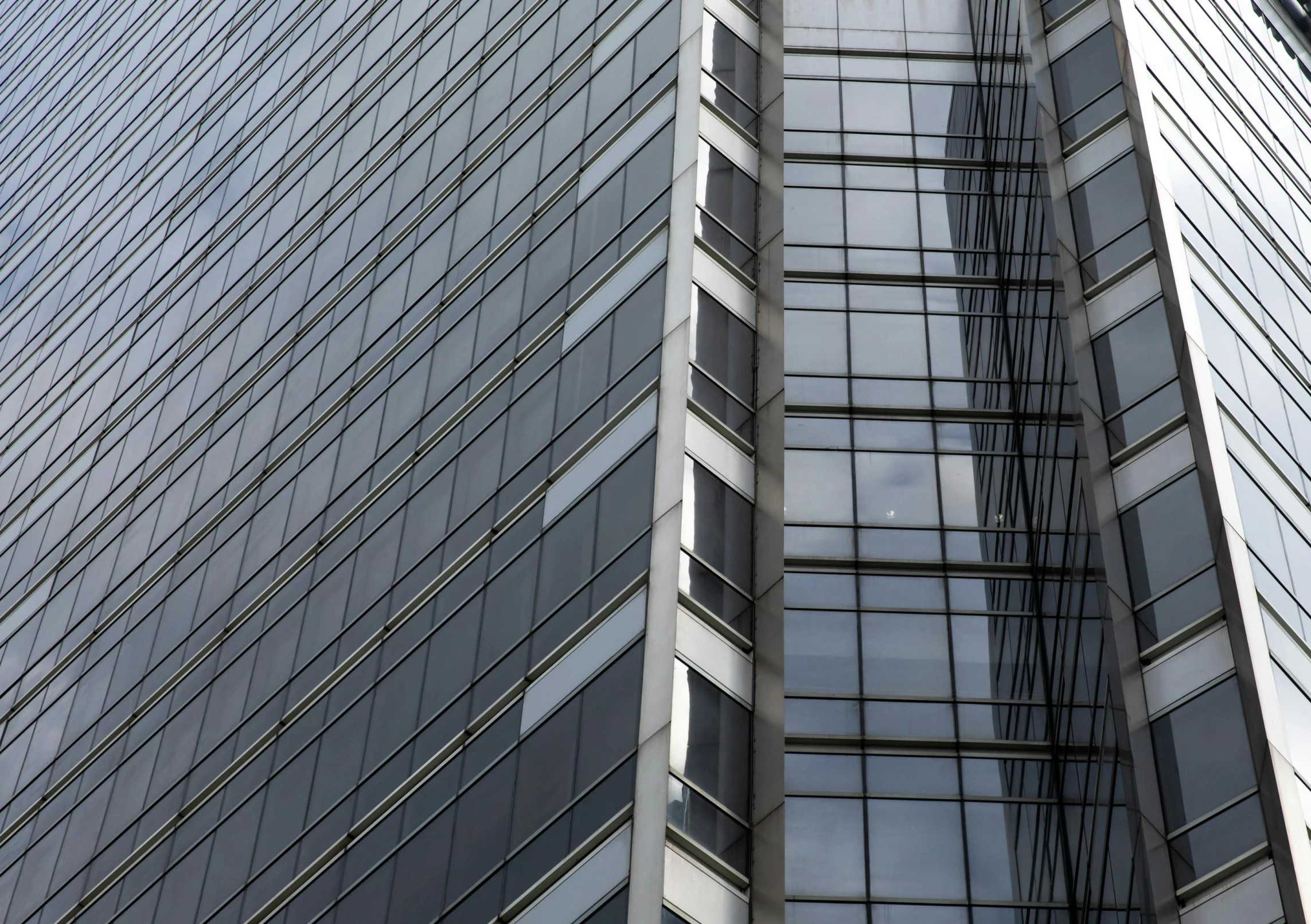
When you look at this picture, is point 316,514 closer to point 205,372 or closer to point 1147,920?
point 205,372

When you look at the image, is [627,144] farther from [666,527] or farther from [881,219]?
[666,527]

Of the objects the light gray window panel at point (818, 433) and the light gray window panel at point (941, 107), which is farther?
the light gray window panel at point (941, 107)

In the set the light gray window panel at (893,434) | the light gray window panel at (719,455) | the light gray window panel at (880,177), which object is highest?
the light gray window panel at (880,177)

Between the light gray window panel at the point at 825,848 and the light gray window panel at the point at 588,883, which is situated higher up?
the light gray window panel at the point at 825,848

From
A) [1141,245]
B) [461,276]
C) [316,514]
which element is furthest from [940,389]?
[316,514]

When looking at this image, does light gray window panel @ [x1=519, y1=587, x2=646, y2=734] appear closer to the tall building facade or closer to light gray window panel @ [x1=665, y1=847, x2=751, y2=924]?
the tall building facade

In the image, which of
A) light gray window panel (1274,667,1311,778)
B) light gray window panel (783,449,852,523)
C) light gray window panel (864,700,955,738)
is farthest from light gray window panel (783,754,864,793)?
light gray window panel (1274,667,1311,778)

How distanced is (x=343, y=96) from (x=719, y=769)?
108ft

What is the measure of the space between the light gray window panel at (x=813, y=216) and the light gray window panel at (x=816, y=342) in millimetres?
2568

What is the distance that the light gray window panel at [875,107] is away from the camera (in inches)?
1812

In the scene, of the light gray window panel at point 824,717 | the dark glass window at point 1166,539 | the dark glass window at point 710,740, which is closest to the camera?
the dark glass window at point 710,740

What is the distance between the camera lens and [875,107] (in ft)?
153

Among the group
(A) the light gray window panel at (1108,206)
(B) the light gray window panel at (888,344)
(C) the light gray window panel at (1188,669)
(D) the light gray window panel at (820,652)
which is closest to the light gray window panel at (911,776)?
(D) the light gray window panel at (820,652)

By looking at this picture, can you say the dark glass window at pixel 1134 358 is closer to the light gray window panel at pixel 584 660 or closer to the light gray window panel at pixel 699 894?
the light gray window panel at pixel 584 660
